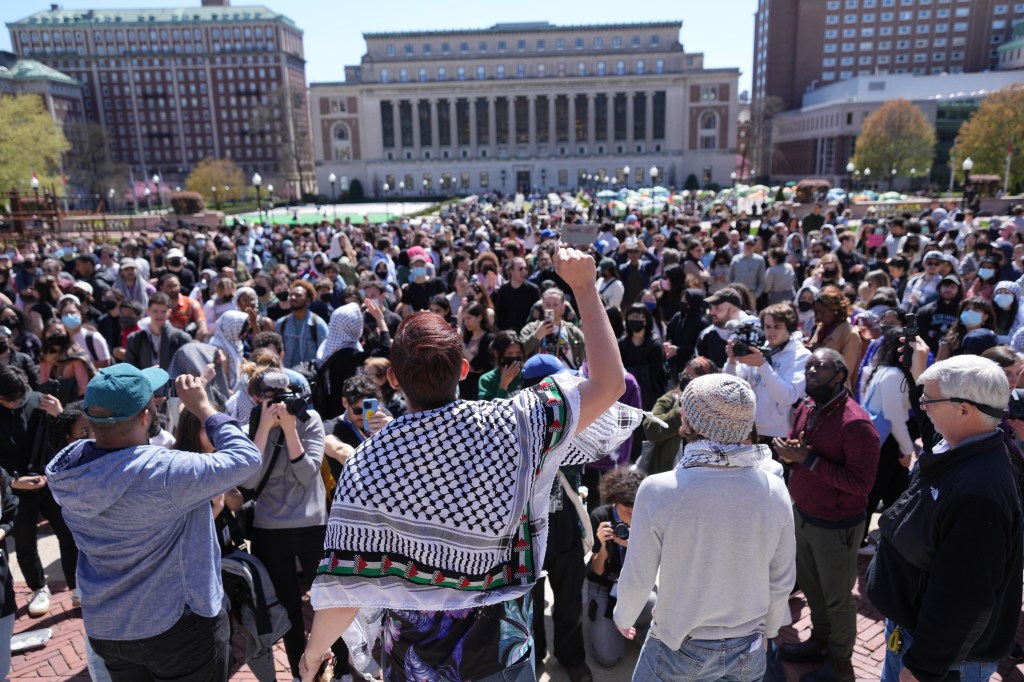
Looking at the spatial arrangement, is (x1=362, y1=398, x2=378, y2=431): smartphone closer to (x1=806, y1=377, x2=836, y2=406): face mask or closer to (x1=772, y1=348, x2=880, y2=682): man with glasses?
(x1=772, y1=348, x2=880, y2=682): man with glasses

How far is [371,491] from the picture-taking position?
1985 mm

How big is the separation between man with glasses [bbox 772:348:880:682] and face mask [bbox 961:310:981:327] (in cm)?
300

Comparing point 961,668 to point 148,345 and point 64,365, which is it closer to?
point 64,365

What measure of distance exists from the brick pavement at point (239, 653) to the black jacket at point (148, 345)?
254 cm

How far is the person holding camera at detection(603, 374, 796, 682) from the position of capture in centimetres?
259

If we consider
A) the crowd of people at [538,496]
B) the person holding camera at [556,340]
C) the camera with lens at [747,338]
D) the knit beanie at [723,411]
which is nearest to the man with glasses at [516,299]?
the crowd of people at [538,496]

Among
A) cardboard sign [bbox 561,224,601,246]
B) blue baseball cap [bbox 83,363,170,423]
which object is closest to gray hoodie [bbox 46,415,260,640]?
blue baseball cap [bbox 83,363,170,423]

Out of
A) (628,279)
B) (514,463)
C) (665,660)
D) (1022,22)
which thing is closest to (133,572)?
(514,463)

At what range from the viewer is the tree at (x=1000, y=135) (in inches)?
1877

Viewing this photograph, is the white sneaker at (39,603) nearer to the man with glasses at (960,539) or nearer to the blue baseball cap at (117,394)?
the blue baseball cap at (117,394)

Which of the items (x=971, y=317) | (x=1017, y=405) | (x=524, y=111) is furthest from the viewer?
(x=524, y=111)

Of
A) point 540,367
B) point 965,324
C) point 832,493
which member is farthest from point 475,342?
point 965,324

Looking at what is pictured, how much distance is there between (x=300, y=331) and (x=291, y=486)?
4.10 meters

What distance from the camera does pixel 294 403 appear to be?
3.77m
